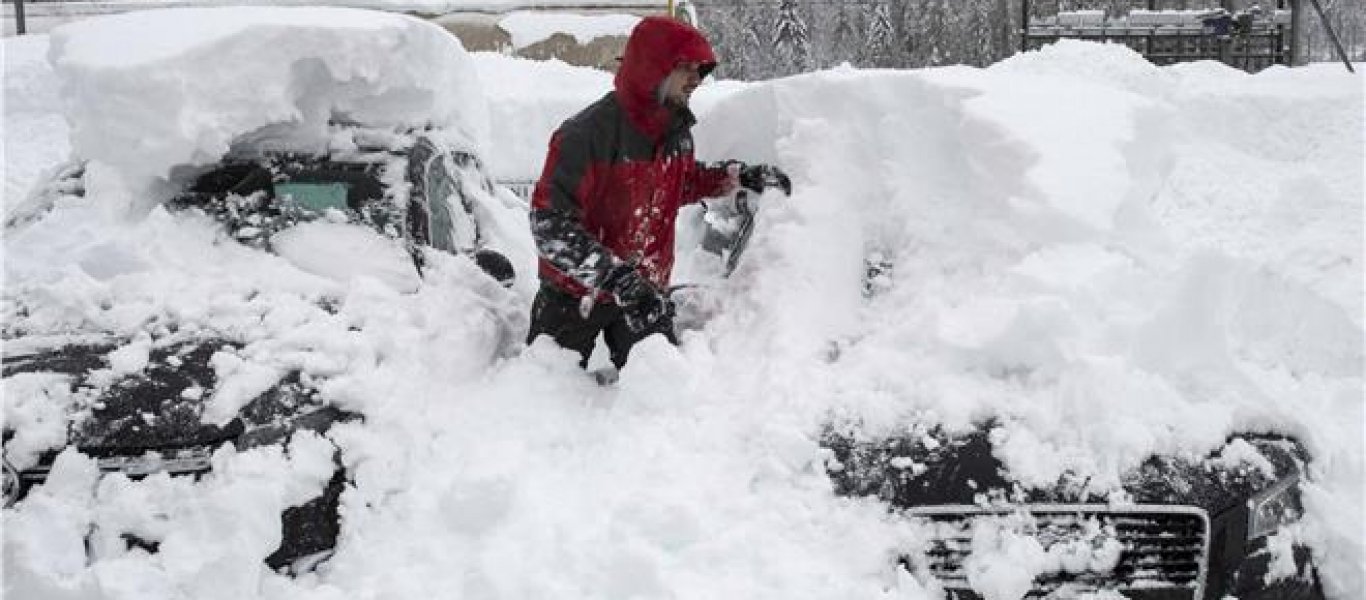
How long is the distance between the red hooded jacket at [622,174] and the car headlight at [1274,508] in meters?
2.07

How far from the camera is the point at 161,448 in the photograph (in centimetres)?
298

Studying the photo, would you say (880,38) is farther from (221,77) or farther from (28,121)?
(221,77)

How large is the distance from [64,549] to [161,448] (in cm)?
34

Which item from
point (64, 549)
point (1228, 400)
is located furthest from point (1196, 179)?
point (64, 549)

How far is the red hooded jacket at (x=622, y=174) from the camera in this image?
3908mm

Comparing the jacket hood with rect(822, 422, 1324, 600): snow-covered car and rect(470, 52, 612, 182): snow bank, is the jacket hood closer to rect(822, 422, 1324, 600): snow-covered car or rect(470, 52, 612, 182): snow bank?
rect(822, 422, 1324, 600): snow-covered car

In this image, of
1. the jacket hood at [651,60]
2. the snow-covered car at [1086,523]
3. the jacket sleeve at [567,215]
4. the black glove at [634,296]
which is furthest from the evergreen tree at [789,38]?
the snow-covered car at [1086,523]

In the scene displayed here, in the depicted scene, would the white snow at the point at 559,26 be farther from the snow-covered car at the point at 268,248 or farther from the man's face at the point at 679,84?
the man's face at the point at 679,84

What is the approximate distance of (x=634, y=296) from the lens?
3.80 metres

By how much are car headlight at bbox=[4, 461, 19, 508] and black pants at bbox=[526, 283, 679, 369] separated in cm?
184

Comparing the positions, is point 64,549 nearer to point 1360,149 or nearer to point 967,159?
point 967,159

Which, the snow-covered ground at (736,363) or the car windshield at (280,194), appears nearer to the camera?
the snow-covered ground at (736,363)

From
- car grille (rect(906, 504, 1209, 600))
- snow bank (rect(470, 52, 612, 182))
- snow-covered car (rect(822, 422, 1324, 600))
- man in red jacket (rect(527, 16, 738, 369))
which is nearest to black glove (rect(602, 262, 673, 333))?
man in red jacket (rect(527, 16, 738, 369))

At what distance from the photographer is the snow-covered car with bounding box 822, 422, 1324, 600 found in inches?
113
